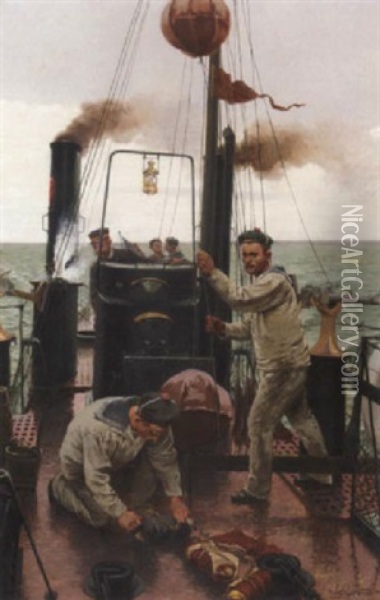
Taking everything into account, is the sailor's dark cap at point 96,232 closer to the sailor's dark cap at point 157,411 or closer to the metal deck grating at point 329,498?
the sailor's dark cap at point 157,411

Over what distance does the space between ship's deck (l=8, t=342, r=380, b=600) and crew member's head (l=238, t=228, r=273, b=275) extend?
35.9 inches

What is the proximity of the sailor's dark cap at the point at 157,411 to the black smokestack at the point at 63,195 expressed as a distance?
1.43 m

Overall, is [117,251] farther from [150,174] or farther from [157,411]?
[157,411]

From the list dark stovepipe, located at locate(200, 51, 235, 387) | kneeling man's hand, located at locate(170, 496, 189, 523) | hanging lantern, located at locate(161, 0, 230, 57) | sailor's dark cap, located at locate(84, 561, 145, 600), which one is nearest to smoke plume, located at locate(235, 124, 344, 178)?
dark stovepipe, located at locate(200, 51, 235, 387)

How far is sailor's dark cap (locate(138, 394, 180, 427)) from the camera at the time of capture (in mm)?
2553

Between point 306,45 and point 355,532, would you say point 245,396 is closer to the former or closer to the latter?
point 355,532

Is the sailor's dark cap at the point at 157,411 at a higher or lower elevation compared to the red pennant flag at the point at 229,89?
lower

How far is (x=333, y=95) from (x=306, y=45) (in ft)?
0.86

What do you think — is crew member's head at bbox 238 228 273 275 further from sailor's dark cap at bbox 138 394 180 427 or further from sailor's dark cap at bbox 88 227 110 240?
sailor's dark cap at bbox 88 227 110 240

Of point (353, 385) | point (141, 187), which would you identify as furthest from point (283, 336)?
point (141, 187)

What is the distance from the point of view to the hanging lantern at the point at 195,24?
9.90ft

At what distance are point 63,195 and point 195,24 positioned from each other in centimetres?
125

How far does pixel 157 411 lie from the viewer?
8.42ft

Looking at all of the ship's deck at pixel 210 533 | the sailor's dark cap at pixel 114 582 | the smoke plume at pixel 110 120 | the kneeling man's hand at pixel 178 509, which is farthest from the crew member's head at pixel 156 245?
the sailor's dark cap at pixel 114 582
